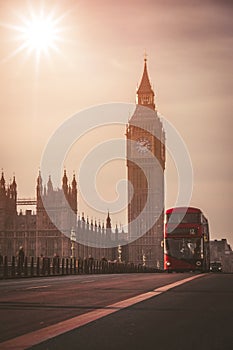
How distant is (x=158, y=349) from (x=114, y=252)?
12358 centimetres

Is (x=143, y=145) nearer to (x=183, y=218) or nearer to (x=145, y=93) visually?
(x=145, y=93)

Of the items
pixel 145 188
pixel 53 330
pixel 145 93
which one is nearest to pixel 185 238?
pixel 53 330

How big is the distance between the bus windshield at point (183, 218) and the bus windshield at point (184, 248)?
0.93m

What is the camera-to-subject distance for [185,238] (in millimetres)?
33969

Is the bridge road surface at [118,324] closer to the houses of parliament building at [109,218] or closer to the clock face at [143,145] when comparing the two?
the houses of parliament building at [109,218]

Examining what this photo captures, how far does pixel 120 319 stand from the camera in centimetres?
724

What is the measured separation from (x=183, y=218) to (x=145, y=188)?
104 metres

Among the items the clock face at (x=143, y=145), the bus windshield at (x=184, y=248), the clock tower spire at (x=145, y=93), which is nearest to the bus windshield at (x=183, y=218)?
the bus windshield at (x=184, y=248)

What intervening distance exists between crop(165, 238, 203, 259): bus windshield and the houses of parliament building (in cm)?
6100

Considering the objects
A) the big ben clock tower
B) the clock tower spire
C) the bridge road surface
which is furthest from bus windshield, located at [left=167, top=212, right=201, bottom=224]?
the clock tower spire

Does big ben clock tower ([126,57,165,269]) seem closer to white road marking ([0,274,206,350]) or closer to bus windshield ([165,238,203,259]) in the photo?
bus windshield ([165,238,203,259])

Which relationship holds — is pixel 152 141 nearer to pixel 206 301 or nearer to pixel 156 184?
pixel 156 184

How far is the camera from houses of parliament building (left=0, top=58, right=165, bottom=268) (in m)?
110

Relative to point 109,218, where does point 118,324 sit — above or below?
below
